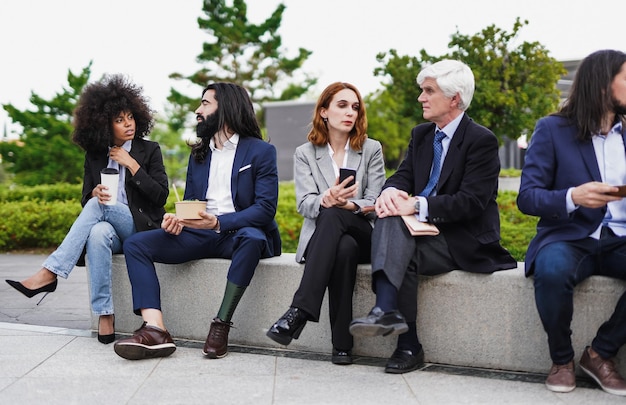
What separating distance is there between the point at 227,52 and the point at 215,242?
96.9ft

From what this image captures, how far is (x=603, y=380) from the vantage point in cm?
358

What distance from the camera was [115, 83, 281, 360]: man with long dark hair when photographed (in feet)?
14.0

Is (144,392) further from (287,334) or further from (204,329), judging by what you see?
(204,329)

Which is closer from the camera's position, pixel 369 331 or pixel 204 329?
pixel 369 331

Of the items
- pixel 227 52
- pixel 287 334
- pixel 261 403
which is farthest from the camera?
pixel 227 52

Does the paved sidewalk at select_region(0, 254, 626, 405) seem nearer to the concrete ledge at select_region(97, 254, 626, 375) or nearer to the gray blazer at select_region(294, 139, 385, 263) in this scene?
the concrete ledge at select_region(97, 254, 626, 375)

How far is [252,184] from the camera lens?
187 inches

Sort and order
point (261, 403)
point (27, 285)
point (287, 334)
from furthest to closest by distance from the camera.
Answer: point (27, 285) < point (287, 334) < point (261, 403)

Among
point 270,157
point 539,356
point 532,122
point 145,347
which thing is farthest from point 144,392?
point 532,122

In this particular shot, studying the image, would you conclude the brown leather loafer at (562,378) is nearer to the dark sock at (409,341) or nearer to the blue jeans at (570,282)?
the blue jeans at (570,282)

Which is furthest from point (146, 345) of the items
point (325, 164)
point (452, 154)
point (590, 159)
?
point (590, 159)

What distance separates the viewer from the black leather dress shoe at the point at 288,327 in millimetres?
3836

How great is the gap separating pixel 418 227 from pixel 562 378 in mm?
1066

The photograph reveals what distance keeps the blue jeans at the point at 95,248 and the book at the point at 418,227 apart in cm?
204
